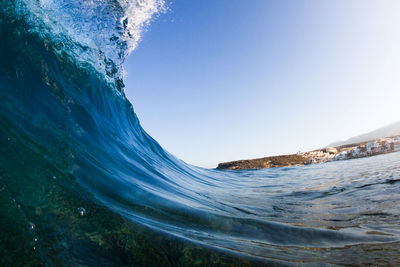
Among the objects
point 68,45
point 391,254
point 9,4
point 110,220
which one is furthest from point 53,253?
point 68,45

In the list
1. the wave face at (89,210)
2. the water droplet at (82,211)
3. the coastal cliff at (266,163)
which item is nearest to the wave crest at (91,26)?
the wave face at (89,210)

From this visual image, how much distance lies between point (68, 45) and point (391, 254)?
5.67 metres

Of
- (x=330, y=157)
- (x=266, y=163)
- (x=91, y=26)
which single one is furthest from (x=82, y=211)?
(x=330, y=157)

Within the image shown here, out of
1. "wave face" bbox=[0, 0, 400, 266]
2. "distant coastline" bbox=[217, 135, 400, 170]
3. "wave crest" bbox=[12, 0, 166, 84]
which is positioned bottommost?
"distant coastline" bbox=[217, 135, 400, 170]

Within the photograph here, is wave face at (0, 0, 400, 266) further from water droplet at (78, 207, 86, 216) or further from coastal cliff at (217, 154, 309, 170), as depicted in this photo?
coastal cliff at (217, 154, 309, 170)

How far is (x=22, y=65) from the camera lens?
9.29 feet

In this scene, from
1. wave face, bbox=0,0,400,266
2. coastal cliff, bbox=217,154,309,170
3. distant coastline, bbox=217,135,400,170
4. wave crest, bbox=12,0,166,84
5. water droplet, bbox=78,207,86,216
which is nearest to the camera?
wave face, bbox=0,0,400,266

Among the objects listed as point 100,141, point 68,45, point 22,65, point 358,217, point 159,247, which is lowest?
point 358,217

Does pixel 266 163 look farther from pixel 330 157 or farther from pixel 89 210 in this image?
pixel 89 210

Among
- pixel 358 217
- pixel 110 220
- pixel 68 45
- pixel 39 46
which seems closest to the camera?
pixel 110 220

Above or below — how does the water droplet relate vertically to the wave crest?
below

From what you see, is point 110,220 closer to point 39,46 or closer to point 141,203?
point 141,203

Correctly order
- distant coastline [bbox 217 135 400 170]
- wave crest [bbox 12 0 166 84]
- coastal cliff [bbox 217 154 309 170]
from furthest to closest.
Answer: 1. coastal cliff [bbox 217 154 309 170]
2. distant coastline [bbox 217 135 400 170]
3. wave crest [bbox 12 0 166 84]

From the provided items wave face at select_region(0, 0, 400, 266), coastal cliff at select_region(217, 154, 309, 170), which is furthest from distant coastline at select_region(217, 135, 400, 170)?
wave face at select_region(0, 0, 400, 266)
